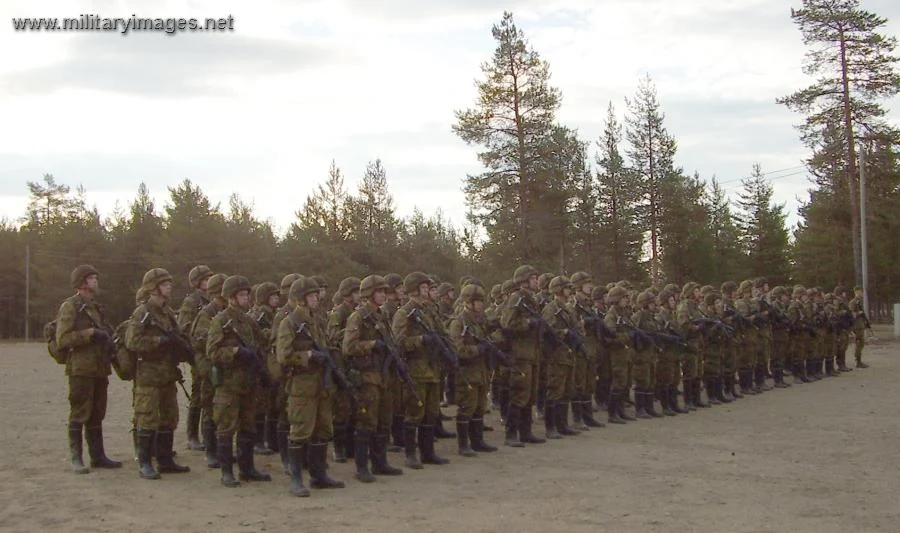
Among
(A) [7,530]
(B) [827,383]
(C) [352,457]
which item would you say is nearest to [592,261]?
(B) [827,383]

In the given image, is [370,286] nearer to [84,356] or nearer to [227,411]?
[227,411]

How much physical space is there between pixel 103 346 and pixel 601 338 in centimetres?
784

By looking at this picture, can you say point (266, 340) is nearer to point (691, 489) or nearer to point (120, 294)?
point (691, 489)

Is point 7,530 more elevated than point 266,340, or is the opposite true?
point 266,340

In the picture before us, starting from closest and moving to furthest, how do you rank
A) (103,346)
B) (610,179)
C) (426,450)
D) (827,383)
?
(103,346) < (426,450) < (827,383) < (610,179)

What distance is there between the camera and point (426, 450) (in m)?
10.7

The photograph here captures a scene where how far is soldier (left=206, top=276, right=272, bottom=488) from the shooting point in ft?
29.5

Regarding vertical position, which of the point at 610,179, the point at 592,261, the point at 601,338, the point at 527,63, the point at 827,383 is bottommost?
the point at 827,383

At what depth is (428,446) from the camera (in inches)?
422

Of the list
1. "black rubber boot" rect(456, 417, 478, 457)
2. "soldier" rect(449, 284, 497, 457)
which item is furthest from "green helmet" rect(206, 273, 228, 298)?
"black rubber boot" rect(456, 417, 478, 457)

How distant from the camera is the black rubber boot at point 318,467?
9141mm

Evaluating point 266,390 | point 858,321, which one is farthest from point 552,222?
point 266,390

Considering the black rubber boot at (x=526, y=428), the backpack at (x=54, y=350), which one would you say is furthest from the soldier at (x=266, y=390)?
the black rubber boot at (x=526, y=428)

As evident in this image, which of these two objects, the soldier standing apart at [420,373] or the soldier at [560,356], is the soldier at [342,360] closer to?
the soldier standing apart at [420,373]
